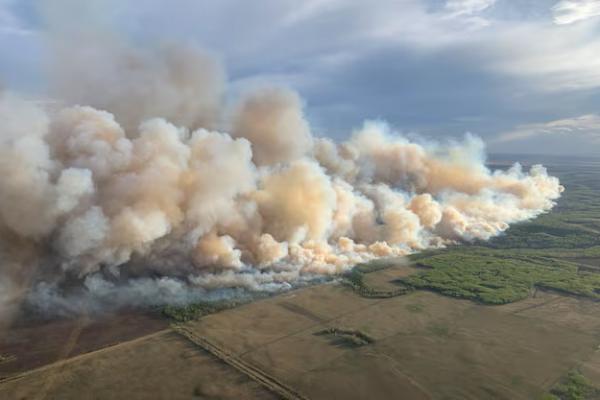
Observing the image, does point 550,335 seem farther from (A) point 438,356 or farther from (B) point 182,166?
(B) point 182,166

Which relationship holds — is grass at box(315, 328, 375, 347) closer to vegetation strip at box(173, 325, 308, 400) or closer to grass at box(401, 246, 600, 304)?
vegetation strip at box(173, 325, 308, 400)

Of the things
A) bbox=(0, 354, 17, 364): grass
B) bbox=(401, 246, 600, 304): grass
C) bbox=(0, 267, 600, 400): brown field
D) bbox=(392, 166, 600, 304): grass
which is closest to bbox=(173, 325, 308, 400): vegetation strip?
bbox=(0, 267, 600, 400): brown field

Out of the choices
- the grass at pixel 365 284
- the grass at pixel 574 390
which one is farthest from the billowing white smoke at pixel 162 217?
the grass at pixel 574 390

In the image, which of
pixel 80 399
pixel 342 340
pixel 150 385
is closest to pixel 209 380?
pixel 150 385

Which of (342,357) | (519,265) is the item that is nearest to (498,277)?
(519,265)

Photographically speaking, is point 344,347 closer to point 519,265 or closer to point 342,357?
point 342,357

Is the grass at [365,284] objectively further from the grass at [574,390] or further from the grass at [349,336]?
the grass at [574,390]
